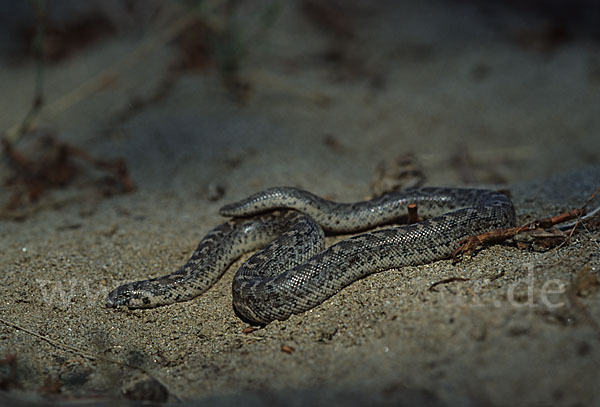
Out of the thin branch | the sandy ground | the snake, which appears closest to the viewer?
the sandy ground

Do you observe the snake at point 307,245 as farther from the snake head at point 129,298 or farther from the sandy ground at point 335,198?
the sandy ground at point 335,198

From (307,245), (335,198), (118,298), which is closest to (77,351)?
(118,298)

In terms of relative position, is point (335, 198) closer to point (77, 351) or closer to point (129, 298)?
point (129, 298)

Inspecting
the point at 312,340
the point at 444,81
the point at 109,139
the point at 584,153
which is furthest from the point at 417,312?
the point at 444,81

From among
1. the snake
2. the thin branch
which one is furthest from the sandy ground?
the snake

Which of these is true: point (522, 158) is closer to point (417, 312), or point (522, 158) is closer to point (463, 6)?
point (417, 312)

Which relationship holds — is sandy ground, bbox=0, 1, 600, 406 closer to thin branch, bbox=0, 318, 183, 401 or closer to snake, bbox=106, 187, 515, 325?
thin branch, bbox=0, 318, 183, 401
